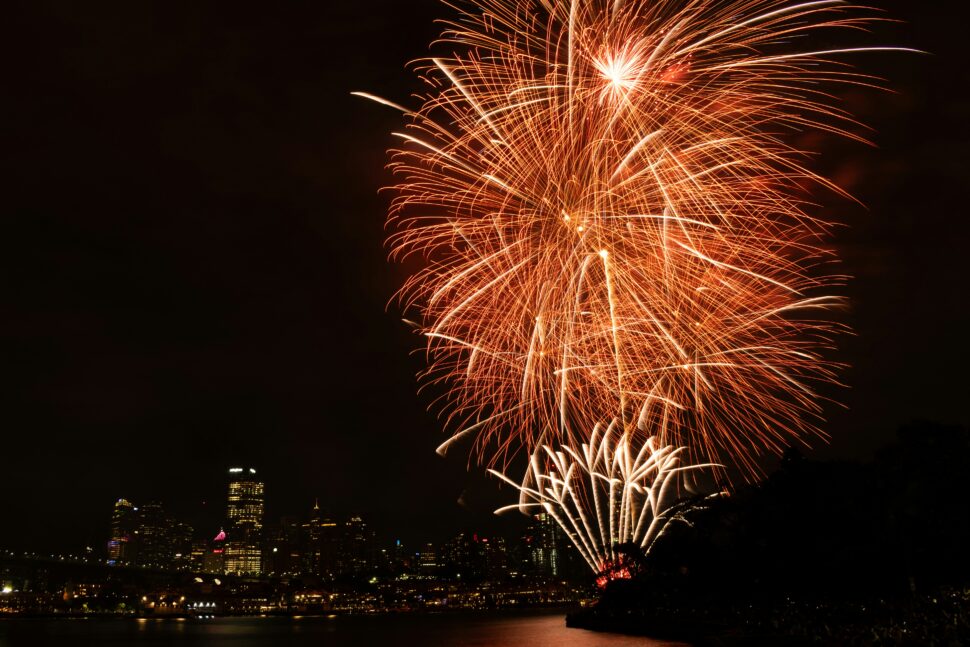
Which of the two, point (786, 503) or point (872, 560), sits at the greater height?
point (786, 503)

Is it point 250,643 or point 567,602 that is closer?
point 250,643

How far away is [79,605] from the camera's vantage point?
160875 millimetres

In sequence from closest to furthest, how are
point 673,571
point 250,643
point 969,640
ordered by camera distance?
1. point 969,640
2. point 673,571
3. point 250,643

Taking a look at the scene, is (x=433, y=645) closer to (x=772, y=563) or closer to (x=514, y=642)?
(x=514, y=642)

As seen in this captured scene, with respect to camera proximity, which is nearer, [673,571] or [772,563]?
[772,563]

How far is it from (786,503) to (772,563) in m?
2.70

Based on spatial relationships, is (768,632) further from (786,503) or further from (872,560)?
(786,503)

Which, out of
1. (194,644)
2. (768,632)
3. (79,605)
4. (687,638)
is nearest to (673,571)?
(687,638)

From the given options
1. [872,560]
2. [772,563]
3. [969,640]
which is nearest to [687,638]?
[772,563]

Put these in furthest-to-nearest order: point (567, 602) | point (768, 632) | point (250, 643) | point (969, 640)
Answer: point (567, 602) → point (250, 643) → point (768, 632) → point (969, 640)

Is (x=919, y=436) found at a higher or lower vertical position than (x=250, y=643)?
higher

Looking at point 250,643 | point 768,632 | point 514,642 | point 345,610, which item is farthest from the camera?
point 345,610

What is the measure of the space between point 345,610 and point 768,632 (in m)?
128

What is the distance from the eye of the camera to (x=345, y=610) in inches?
5974
